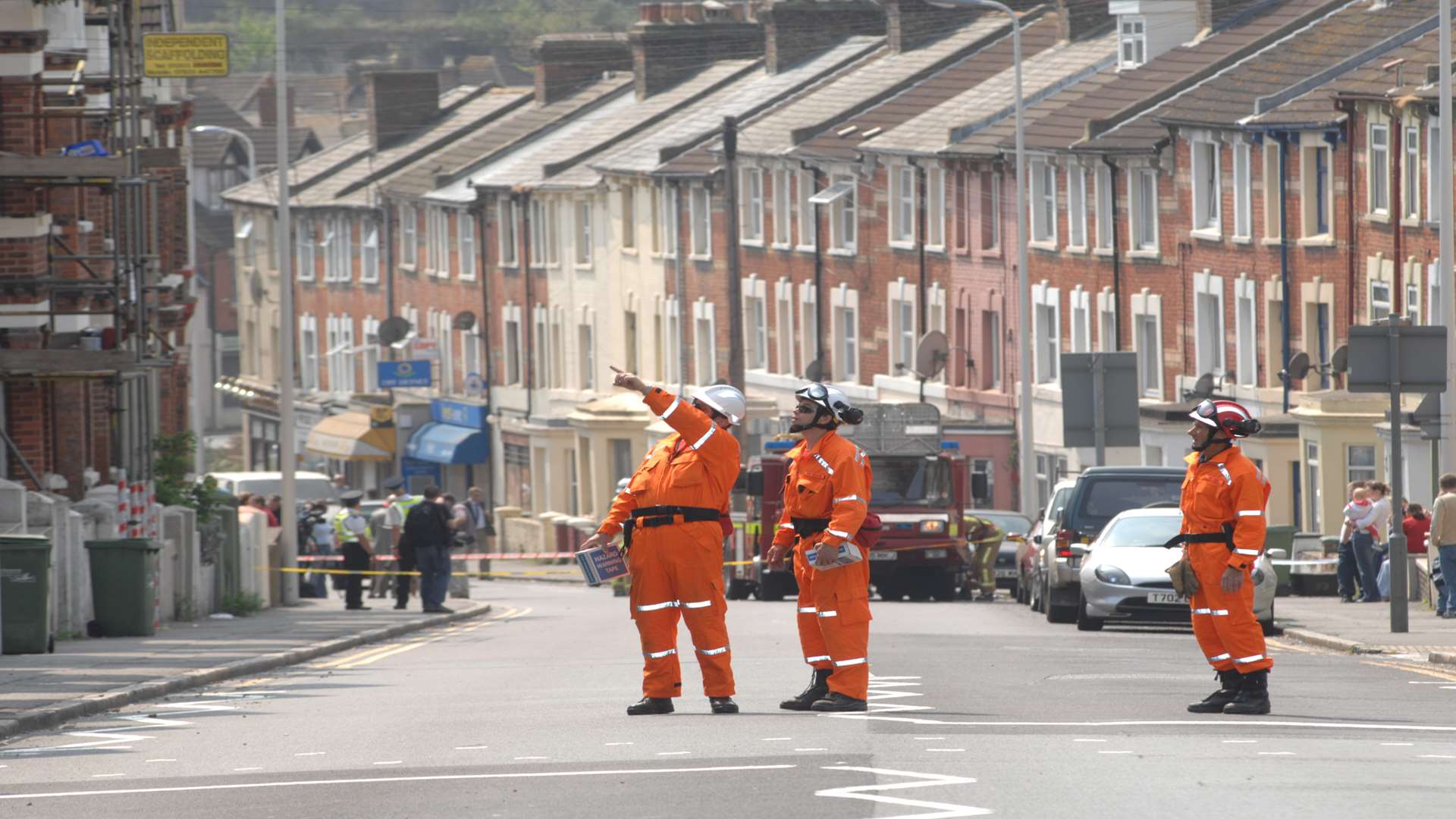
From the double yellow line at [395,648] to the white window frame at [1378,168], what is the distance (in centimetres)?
1552

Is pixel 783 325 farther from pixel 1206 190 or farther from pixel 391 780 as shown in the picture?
pixel 391 780

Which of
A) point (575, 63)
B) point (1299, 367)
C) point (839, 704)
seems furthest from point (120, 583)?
point (575, 63)

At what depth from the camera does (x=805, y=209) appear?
62.5m

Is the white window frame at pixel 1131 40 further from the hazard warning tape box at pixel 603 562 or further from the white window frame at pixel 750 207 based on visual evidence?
the hazard warning tape box at pixel 603 562

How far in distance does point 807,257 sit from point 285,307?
1014 inches

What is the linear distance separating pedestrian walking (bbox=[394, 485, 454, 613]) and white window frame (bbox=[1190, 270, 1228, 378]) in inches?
781

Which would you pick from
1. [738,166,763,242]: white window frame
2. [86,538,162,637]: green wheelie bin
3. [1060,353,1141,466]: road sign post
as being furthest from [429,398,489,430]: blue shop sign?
[86,538,162,637]: green wheelie bin

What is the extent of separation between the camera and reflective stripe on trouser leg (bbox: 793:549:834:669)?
47.8 ft

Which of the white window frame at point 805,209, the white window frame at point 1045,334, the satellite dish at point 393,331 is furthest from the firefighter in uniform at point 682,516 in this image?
the satellite dish at point 393,331

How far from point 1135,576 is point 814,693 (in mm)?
10696

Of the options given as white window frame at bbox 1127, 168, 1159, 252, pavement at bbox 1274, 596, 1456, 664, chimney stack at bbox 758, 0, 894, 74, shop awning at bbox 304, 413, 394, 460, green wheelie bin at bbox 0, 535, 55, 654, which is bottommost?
pavement at bbox 1274, 596, 1456, 664

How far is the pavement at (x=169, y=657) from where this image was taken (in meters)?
17.2

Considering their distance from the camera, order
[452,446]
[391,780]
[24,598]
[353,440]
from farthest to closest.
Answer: [353,440] → [452,446] → [24,598] → [391,780]

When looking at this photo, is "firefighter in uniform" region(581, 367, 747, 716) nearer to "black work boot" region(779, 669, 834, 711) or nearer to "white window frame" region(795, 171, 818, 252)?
"black work boot" region(779, 669, 834, 711)
